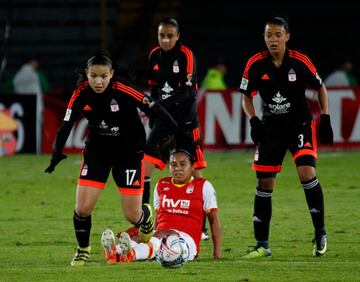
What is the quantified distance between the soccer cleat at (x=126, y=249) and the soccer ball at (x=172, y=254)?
18.9 inches

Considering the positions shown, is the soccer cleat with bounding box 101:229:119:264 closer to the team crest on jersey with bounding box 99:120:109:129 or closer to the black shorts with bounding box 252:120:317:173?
the team crest on jersey with bounding box 99:120:109:129

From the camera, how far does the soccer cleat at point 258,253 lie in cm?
1123

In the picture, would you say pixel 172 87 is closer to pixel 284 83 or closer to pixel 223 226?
pixel 223 226

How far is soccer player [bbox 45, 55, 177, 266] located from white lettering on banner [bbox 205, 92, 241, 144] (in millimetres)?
11327

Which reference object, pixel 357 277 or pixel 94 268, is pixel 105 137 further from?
pixel 357 277

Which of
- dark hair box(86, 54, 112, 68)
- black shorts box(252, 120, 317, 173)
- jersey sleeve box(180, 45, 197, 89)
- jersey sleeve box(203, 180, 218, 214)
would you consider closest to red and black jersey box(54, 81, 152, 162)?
dark hair box(86, 54, 112, 68)

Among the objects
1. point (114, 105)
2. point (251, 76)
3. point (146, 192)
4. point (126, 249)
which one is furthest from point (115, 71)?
point (146, 192)

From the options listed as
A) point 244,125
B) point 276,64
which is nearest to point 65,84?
point 244,125

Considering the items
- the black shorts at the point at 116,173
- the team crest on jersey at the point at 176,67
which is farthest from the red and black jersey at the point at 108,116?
the team crest on jersey at the point at 176,67

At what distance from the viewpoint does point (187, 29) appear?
30.9m

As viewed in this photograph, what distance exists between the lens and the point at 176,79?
12852 millimetres

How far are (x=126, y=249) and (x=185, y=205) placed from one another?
0.76 meters

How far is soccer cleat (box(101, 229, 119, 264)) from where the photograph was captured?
10398mm

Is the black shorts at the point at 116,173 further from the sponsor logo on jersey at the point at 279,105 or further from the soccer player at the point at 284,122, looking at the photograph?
the sponsor logo on jersey at the point at 279,105
